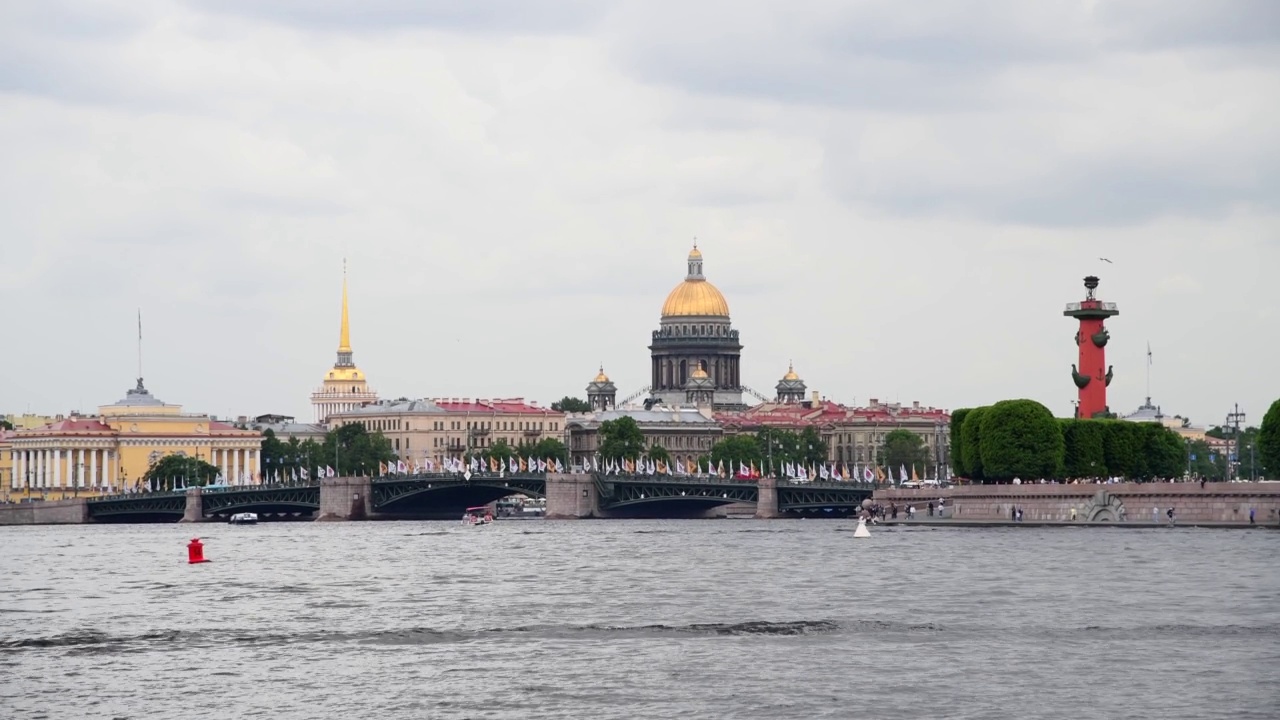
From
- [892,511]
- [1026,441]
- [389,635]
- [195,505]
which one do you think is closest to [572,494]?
[195,505]

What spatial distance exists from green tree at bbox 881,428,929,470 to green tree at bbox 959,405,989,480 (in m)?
61.8

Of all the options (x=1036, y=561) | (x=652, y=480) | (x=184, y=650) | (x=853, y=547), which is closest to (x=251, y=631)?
(x=184, y=650)

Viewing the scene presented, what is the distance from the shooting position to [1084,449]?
84.1m

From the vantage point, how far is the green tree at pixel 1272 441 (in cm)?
7312

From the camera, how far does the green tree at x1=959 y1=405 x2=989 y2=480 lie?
285ft

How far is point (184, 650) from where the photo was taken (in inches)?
1489

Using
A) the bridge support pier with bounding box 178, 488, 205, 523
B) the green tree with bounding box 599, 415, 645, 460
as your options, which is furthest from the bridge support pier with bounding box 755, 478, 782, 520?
the green tree with bounding box 599, 415, 645, 460

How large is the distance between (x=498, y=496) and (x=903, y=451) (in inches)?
1789

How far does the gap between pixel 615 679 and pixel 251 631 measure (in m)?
9.32

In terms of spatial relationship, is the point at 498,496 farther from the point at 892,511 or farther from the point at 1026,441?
the point at 1026,441

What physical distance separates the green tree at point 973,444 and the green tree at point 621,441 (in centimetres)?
5416

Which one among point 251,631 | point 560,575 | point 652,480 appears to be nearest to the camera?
point 251,631

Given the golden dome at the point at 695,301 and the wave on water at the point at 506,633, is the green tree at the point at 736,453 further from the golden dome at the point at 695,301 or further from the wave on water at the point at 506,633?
the wave on water at the point at 506,633

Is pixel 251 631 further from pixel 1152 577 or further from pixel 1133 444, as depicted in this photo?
pixel 1133 444
